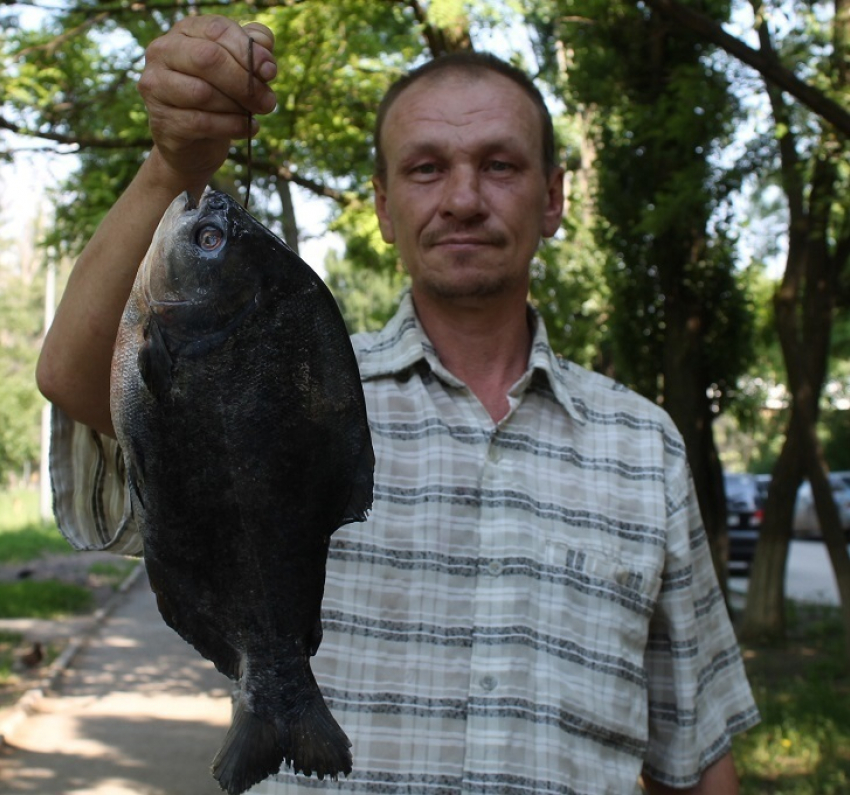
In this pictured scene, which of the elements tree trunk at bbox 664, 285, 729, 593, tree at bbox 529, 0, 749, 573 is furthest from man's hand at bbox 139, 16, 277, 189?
tree trunk at bbox 664, 285, 729, 593

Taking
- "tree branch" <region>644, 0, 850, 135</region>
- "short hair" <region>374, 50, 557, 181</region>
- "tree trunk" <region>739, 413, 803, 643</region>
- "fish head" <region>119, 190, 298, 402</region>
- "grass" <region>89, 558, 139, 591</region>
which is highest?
"tree branch" <region>644, 0, 850, 135</region>

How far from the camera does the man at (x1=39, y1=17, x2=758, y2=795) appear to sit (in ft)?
7.68

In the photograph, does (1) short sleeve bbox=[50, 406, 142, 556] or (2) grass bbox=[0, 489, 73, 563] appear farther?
(2) grass bbox=[0, 489, 73, 563]

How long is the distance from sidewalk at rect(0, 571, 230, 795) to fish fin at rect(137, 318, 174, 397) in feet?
15.4

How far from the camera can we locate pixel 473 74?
2.78 metres

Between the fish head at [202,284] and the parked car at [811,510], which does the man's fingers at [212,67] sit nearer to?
the fish head at [202,284]

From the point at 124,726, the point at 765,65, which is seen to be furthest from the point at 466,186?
the point at 124,726

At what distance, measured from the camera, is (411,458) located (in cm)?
261

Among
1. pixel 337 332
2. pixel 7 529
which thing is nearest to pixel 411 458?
pixel 337 332

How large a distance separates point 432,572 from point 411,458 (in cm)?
27

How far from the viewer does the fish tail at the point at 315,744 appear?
1.69 m

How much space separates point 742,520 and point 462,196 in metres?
20.8

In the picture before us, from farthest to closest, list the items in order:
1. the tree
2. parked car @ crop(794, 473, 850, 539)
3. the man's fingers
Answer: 1. parked car @ crop(794, 473, 850, 539)
2. the tree
3. the man's fingers

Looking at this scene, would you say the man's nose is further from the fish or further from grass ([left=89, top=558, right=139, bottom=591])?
grass ([left=89, top=558, right=139, bottom=591])
